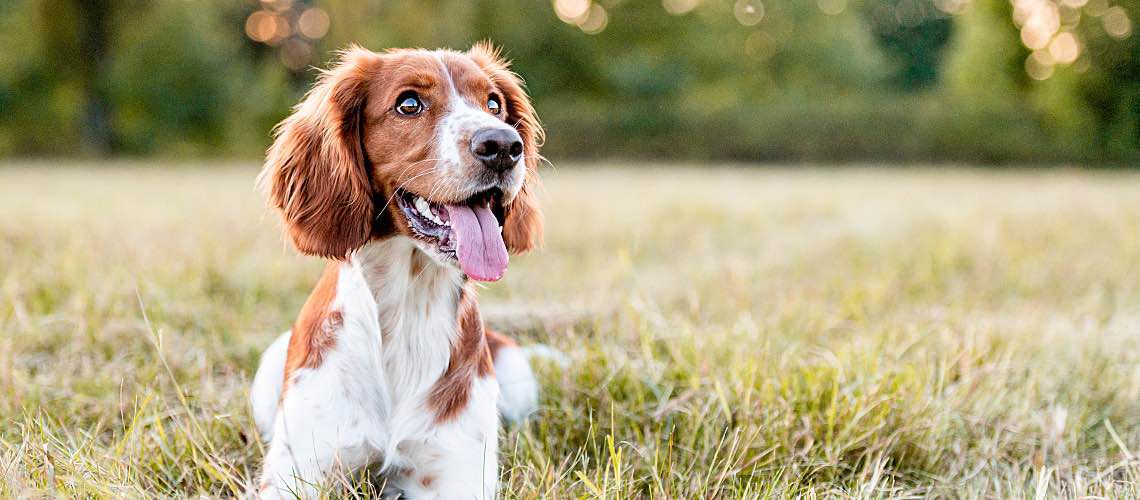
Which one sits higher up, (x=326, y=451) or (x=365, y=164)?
(x=365, y=164)

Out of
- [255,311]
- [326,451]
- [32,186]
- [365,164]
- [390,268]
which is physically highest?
[365,164]

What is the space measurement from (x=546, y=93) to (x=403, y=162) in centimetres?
2753

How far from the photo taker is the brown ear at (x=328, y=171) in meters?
2.40

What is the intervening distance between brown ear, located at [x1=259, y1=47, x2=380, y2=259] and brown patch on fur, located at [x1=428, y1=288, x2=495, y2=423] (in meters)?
0.37

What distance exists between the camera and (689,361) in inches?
125

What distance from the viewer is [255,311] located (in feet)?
13.8

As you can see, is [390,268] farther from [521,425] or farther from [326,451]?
[521,425]

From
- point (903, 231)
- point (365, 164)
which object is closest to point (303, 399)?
point (365, 164)

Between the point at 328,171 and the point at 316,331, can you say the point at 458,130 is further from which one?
the point at 316,331

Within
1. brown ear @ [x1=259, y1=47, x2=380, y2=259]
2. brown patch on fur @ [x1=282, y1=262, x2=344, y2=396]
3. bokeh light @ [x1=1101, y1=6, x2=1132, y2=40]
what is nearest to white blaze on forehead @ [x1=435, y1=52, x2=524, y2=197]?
brown ear @ [x1=259, y1=47, x2=380, y2=259]

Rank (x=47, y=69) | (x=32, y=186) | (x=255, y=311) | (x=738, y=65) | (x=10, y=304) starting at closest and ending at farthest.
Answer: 1. (x=10, y=304)
2. (x=255, y=311)
3. (x=32, y=186)
4. (x=47, y=69)
5. (x=738, y=65)

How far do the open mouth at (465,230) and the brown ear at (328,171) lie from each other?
0.14 m

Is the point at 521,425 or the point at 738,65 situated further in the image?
the point at 738,65

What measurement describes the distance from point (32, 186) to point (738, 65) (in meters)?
24.2
